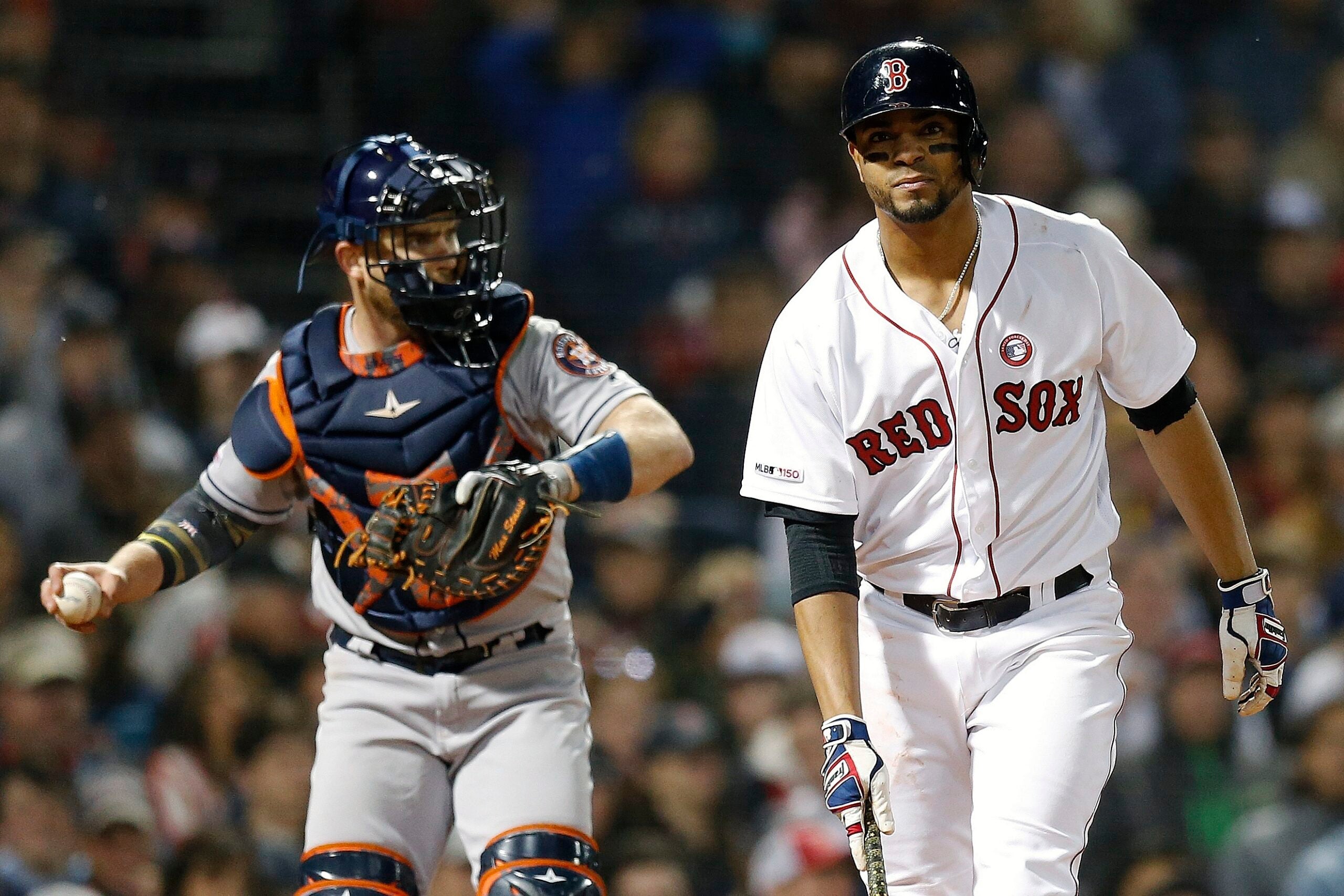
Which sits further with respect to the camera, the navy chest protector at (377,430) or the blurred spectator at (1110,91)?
the blurred spectator at (1110,91)

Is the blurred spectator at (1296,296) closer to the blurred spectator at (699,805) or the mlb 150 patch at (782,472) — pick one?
the blurred spectator at (699,805)

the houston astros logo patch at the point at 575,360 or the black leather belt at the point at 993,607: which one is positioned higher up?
the houston astros logo patch at the point at 575,360

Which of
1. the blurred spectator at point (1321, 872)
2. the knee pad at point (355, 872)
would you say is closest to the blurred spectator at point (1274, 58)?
the blurred spectator at point (1321, 872)

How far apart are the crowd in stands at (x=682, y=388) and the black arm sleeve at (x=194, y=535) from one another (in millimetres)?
1661

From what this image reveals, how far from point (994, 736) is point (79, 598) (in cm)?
181

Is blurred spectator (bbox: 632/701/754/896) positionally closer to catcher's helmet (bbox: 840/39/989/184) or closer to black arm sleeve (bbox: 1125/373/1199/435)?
black arm sleeve (bbox: 1125/373/1199/435)

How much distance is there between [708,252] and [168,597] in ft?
9.63

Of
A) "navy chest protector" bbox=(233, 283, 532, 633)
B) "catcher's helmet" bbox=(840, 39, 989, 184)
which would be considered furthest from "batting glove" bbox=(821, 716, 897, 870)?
"catcher's helmet" bbox=(840, 39, 989, 184)

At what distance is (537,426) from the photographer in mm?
3754

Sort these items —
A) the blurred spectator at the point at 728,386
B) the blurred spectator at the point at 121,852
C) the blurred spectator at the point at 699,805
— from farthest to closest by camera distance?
the blurred spectator at the point at 728,386
the blurred spectator at the point at 699,805
the blurred spectator at the point at 121,852

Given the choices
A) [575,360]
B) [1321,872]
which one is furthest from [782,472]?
[1321,872]

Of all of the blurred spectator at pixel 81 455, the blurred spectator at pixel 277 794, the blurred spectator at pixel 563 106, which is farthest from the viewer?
the blurred spectator at pixel 563 106

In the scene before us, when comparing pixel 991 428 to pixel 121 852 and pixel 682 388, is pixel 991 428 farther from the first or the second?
pixel 682 388

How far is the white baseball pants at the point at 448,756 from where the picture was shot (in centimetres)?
350
